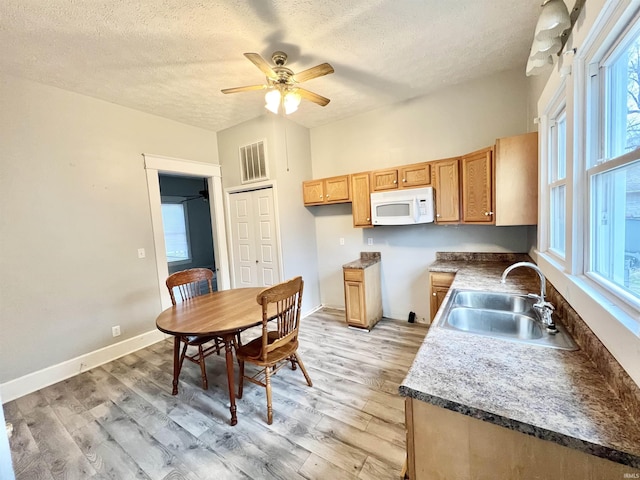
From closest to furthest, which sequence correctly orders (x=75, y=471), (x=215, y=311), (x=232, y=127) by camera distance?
1. (x=75, y=471)
2. (x=215, y=311)
3. (x=232, y=127)

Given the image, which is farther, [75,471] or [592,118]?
[75,471]

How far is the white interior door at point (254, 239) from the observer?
368 cm

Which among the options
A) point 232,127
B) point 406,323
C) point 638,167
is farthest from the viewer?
point 232,127

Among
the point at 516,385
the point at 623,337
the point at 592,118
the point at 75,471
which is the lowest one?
the point at 75,471

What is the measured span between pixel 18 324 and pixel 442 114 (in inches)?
192

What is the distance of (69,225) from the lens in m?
2.62

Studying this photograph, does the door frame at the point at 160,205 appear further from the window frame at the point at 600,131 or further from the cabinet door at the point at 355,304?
the window frame at the point at 600,131

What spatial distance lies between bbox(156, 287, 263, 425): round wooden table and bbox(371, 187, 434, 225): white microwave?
1817 mm

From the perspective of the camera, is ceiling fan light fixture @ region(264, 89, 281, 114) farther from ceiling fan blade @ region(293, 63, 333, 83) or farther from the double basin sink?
the double basin sink

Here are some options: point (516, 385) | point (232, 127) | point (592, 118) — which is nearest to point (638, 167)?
point (592, 118)

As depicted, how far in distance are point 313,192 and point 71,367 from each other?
3.40m

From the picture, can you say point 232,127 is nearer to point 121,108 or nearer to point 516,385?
point 121,108

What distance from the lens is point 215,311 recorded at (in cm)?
213

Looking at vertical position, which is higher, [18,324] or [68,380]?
[18,324]
